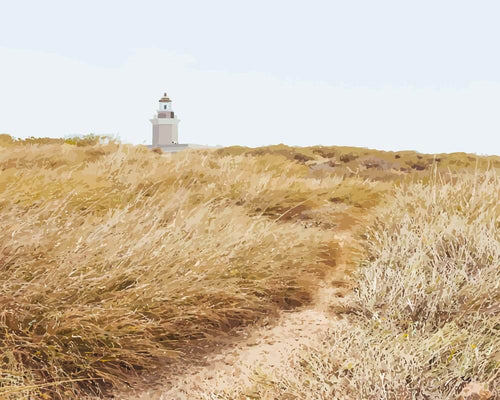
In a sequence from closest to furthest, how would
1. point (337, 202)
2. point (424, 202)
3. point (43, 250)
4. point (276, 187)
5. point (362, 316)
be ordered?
point (43, 250) → point (362, 316) → point (424, 202) → point (276, 187) → point (337, 202)

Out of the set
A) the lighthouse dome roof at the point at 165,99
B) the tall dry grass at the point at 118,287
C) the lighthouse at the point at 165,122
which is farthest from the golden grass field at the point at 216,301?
the lighthouse dome roof at the point at 165,99

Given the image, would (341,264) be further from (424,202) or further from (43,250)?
(43,250)

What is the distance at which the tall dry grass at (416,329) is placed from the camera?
7.26ft

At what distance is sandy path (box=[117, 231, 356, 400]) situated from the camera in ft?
8.68

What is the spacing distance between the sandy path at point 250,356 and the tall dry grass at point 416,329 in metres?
0.20

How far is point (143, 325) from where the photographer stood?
2.64m

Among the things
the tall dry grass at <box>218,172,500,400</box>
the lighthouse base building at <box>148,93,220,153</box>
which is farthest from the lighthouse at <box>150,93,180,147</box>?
the tall dry grass at <box>218,172,500,400</box>

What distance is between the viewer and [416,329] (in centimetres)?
285

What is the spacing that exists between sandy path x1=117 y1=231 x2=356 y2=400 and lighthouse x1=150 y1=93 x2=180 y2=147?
161ft

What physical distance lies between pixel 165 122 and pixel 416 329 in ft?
167

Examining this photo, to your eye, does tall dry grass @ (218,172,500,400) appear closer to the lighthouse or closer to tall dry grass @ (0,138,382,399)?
tall dry grass @ (0,138,382,399)

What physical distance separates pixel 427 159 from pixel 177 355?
68.0ft

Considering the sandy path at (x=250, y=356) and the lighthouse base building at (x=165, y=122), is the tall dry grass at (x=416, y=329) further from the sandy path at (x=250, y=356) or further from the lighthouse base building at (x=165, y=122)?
the lighthouse base building at (x=165, y=122)

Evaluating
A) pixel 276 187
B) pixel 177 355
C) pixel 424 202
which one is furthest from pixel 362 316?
pixel 276 187
